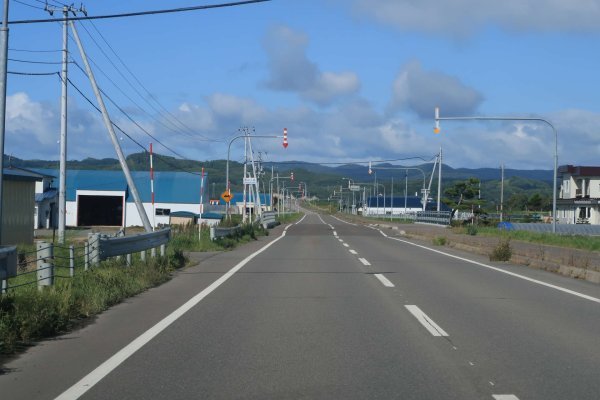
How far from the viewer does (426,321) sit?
1057 centimetres

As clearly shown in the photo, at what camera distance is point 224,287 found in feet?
49.8

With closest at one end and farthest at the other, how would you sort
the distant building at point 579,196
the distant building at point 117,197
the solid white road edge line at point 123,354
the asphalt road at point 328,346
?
the solid white road edge line at point 123,354
the asphalt road at point 328,346
the distant building at point 579,196
the distant building at point 117,197

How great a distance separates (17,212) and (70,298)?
940 inches

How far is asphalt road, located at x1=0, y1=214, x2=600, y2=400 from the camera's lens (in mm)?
6598

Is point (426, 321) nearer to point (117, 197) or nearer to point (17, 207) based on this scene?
point (17, 207)

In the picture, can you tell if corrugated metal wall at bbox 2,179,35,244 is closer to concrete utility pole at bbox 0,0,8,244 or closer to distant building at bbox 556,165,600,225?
concrete utility pole at bbox 0,0,8,244

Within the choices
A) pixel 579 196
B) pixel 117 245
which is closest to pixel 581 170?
pixel 579 196

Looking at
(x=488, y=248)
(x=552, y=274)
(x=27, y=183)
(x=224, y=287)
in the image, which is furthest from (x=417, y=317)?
(x=27, y=183)

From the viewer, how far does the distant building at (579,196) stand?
7010 centimetres

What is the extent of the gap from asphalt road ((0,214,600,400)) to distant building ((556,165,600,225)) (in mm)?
59572

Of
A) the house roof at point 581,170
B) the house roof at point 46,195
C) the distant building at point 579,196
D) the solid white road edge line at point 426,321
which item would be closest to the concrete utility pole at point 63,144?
the solid white road edge line at point 426,321

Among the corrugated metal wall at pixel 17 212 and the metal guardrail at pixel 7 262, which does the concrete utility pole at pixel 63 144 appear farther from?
the metal guardrail at pixel 7 262

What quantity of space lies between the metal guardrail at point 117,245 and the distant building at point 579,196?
59974mm

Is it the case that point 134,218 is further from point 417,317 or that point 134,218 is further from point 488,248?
point 417,317
